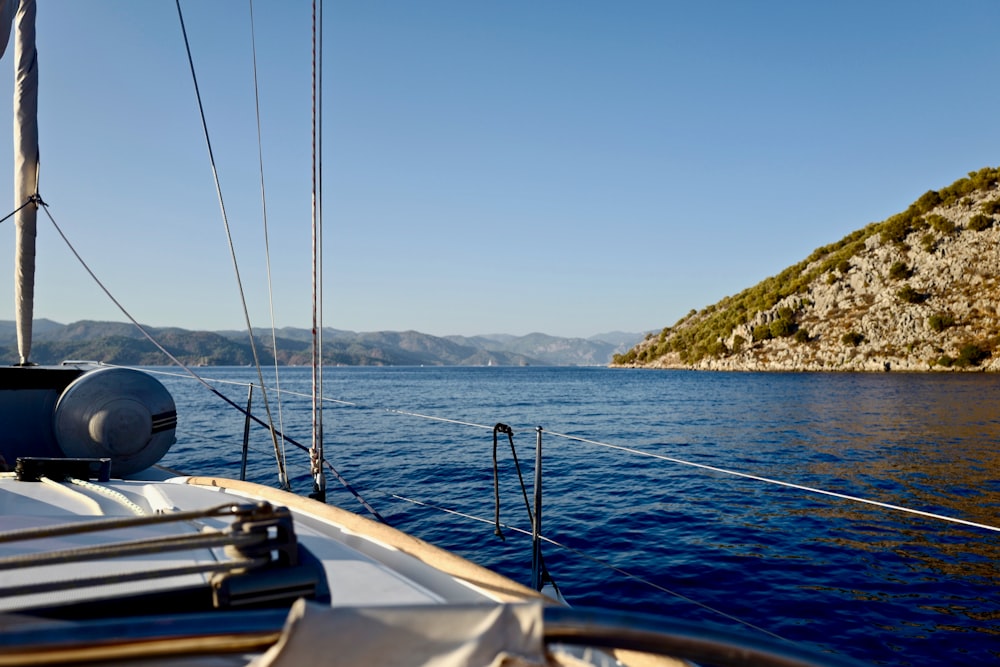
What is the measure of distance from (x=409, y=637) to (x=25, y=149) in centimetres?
893

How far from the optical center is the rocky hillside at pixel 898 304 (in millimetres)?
54656

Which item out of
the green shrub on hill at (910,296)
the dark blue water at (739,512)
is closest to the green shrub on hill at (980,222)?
the green shrub on hill at (910,296)

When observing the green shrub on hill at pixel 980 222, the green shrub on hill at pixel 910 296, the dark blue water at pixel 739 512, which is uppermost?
the green shrub on hill at pixel 980 222

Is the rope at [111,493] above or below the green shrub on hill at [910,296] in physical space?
below

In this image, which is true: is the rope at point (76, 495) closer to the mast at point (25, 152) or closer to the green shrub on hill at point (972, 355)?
the mast at point (25, 152)

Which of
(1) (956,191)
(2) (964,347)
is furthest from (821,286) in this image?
(2) (964,347)

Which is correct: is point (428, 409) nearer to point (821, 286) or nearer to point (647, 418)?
point (647, 418)

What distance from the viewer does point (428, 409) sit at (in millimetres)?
33500

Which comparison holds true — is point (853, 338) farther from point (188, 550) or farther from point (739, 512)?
point (188, 550)

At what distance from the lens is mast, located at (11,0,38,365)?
7.18m

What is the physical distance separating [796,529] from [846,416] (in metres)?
18.9

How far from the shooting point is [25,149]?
7.23 metres

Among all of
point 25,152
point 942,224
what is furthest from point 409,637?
point 942,224

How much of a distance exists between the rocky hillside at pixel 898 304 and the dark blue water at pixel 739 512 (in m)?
38.5
